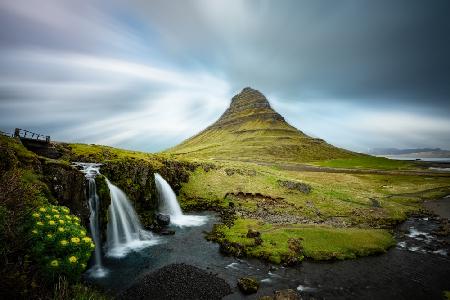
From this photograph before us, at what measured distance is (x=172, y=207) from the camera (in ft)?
182

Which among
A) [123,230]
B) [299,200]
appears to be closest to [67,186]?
[123,230]

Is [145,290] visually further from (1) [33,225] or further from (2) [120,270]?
(1) [33,225]

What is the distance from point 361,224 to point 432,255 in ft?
41.6

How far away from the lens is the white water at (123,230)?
122ft

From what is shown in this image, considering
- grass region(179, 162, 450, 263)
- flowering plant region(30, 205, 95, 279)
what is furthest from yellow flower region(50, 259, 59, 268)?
grass region(179, 162, 450, 263)

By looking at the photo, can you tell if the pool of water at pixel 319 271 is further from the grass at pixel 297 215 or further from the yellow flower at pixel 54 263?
the yellow flower at pixel 54 263

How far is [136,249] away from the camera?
37.0 metres

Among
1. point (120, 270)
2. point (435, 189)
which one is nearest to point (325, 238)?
point (120, 270)

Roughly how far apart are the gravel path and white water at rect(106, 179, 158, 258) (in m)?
8.33

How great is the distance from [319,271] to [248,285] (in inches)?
381

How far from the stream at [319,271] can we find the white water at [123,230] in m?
1.83

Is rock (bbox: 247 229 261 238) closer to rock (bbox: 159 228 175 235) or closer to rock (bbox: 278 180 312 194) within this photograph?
rock (bbox: 159 228 175 235)

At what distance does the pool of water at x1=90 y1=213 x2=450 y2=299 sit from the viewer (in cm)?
2841

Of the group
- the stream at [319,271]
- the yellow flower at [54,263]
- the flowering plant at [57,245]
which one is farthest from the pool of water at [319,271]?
the yellow flower at [54,263]
